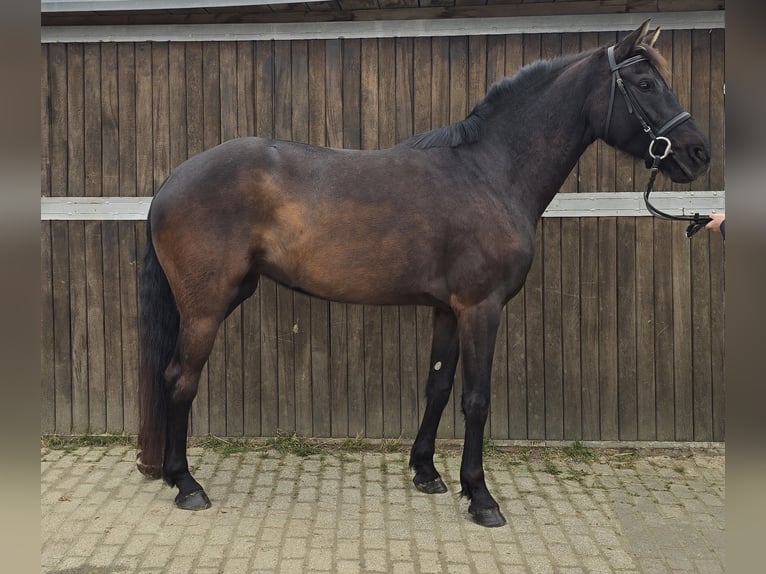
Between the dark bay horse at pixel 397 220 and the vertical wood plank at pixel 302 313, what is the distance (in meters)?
0.90

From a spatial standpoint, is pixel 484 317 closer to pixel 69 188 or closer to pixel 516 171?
pixel 516 171

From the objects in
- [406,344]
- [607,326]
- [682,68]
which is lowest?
[406,344]

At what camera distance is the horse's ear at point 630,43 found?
309 centimetres

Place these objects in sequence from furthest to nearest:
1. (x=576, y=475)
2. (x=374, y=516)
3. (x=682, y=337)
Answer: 1. (x=682, y=337)
2. (x=576, y=475)
3. (x=374, y=516)

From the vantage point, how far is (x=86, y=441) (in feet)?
14.3

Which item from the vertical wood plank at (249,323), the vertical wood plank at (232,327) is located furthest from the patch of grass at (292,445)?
the vertical wood plank at (232,327)

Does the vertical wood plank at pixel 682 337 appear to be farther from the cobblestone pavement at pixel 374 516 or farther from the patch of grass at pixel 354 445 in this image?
the patch of grass at pixel 354 445

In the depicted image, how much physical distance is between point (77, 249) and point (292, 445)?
202 centimetres

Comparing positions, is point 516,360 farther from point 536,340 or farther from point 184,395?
point 184,395

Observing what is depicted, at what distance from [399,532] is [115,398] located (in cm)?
243

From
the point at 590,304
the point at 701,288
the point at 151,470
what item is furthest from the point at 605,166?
the point at 151,470

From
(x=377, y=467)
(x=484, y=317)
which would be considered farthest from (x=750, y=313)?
(x=377, y=467)

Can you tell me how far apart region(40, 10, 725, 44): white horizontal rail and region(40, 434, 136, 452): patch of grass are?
2723mm

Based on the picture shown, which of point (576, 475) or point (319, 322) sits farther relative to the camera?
point (319, 322)
